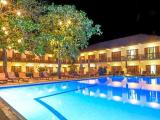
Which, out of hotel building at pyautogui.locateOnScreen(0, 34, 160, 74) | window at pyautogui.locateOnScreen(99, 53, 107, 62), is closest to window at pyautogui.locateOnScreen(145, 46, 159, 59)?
hotel building at pyautogui.locateOnScreen(0, 34, 160, 74)

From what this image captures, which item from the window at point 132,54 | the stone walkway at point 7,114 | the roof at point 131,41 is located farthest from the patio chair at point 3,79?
the window at point 132,54

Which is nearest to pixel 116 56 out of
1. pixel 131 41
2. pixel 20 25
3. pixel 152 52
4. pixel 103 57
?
pixel 103 57

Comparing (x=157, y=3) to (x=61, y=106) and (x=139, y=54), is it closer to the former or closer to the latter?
(x=139, y=54)

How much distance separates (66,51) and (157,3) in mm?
36069

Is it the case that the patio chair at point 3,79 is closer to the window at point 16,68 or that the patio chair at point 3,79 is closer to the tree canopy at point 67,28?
the tree canopy at point 67,28

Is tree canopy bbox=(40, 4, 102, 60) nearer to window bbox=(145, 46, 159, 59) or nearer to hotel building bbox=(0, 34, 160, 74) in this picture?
hotel building bbox=(0, 34, 160, 74)

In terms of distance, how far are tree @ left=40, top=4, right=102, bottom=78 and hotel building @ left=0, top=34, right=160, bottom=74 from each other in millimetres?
16799

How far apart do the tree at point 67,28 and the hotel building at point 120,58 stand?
16799 millimetres

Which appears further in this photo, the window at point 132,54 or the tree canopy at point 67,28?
the window at point 132,54

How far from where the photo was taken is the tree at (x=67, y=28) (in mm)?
14202

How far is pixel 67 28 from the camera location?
803 inches

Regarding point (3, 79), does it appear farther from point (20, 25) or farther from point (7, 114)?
point (7, 114)

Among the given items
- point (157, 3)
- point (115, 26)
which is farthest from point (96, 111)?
point (115, 26)

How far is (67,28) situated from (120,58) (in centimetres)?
2306
